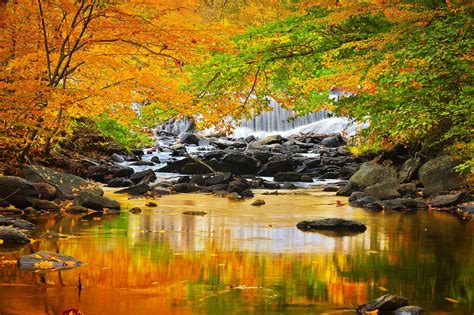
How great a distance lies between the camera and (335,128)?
41.7m

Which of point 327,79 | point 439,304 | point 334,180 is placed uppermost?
point 327,79

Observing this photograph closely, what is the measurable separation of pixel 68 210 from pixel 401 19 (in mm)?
7532

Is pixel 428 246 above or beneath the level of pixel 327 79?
beneath

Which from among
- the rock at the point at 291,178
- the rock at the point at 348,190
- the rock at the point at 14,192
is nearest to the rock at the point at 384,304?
the rock at the point at 14,192

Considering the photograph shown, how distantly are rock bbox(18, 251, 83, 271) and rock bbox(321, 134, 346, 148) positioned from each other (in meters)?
29.5

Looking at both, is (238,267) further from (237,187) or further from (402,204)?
(237,187)

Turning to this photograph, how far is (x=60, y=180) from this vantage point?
16.4 meters

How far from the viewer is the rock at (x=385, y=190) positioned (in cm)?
1794

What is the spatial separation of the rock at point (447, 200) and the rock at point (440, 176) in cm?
176

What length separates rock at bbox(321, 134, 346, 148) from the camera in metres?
36.6

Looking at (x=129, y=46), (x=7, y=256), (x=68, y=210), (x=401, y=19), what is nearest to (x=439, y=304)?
(x=7, y=256)

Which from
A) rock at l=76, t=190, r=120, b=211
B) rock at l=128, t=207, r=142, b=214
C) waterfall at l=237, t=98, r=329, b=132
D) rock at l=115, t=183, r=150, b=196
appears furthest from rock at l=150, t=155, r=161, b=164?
rock at l=128, t=207, r=142, b=214

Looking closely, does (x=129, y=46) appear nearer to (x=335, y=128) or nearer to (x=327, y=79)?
(x=327, y=79)

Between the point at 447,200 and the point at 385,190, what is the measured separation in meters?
2.30
